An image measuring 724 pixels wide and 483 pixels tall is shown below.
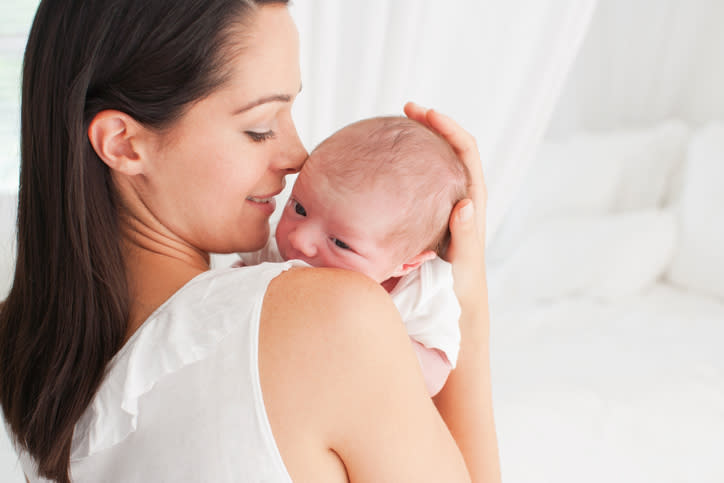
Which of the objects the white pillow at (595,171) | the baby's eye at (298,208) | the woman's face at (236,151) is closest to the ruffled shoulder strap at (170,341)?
the woman's face at (236,151)

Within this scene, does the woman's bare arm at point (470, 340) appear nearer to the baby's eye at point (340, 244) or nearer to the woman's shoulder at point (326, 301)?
the baby's eye at point (340, 244)

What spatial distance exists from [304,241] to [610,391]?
118 cm

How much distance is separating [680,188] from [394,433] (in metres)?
2.53

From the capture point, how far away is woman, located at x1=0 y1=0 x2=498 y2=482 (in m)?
0.82

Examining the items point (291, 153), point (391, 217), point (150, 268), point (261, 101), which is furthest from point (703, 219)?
point (150, 268)

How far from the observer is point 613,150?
282 cm

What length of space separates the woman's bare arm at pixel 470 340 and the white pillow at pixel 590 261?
1261 mm

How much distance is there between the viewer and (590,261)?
102 inches

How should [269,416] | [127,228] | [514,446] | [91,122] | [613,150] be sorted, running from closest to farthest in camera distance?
[269,416]
[91,122]
[127,228]
[514,446]
[613,150]

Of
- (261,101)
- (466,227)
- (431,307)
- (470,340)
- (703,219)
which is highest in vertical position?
(261,101)

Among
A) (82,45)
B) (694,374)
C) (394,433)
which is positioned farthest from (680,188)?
(82,45)

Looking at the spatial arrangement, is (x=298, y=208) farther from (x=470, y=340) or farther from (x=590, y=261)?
(x=590, y=261)

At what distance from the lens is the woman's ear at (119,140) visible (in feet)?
3.03

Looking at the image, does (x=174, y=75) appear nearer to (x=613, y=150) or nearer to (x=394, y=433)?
(x=394, y=433)
